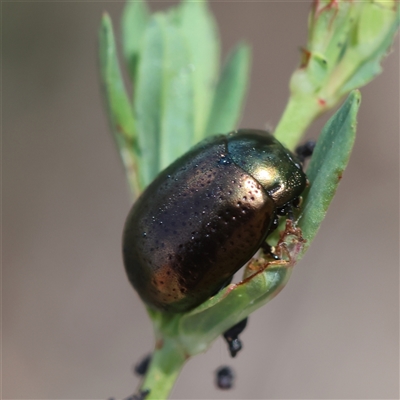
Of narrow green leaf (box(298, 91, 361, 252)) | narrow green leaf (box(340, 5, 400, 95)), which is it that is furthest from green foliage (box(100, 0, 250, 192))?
narrow green leaf (box(298, 91, 361, 252))

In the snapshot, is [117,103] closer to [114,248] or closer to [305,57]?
[305,57]

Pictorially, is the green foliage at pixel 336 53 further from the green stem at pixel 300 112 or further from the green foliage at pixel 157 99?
the green foliage at pixel 157 99

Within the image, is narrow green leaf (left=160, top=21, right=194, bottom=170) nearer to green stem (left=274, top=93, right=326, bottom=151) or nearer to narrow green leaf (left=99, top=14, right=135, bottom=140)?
narrow green leaf (left=99, top=14, right=135, bottom=140)

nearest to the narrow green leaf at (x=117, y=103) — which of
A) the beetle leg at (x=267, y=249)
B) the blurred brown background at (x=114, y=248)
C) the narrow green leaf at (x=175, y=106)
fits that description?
the narrow green leaf at (x=175, y=106)

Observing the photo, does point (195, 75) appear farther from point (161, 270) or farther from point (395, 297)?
point (395, 297)

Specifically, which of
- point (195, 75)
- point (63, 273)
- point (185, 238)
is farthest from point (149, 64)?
point (63, 273)
